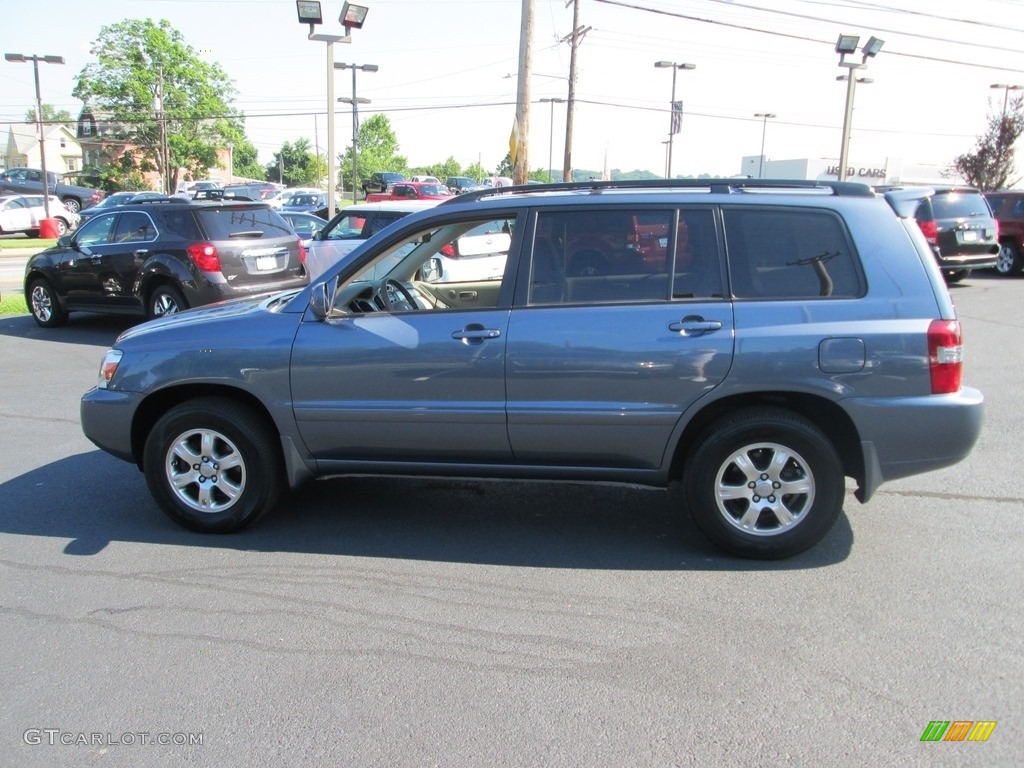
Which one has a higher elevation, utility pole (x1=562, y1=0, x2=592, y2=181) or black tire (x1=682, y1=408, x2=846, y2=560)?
utility pole (x1=562, y1=0, x2=592, y2=181)

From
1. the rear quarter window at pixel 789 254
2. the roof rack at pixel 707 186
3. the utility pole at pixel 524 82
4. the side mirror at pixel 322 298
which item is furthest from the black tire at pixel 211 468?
the utility pole at pixel 524 82

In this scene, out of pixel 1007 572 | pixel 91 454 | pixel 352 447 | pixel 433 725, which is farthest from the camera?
pixel 91 454

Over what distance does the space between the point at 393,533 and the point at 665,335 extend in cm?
188

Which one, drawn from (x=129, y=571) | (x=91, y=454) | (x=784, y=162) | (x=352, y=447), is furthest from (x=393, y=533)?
(x=784, y=162)

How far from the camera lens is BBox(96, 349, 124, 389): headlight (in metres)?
4.95

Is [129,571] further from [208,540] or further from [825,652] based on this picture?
[825,652]

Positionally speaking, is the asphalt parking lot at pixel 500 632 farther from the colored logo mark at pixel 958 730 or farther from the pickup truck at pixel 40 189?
the pickup truck at pixel 40 189

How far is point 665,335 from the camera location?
428 cm

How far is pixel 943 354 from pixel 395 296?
2.96 meters

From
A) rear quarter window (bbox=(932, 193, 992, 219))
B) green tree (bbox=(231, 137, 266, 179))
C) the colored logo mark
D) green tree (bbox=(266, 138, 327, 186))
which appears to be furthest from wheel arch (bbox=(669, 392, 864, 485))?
green tree (bbox=(231, 137, 266, 179))

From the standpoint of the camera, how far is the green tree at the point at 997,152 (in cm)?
3225

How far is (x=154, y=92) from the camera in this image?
56000 millimetres

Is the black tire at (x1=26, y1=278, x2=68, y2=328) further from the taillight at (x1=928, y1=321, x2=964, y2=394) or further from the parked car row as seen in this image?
the parked car row

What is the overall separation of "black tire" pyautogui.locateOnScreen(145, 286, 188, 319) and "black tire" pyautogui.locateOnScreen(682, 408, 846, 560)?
8.51 meters
